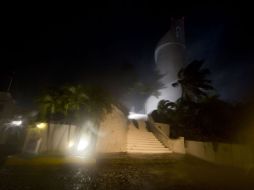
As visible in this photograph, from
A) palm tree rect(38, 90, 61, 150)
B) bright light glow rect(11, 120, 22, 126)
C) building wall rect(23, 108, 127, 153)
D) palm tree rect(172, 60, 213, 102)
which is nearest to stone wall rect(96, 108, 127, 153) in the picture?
building wall rect(23, 108, 127, 153)

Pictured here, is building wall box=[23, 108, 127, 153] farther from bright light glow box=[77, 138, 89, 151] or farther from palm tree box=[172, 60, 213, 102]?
palm tree box=[172, 60, 213, 102]

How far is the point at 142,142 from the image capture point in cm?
1366

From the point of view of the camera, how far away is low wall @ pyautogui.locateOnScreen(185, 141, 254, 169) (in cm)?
814

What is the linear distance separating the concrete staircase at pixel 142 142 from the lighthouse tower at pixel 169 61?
11.7m

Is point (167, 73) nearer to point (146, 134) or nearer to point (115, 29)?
point (115, 29)

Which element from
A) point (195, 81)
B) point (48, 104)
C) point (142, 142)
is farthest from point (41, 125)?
point (195, 81)

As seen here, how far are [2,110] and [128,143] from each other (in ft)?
56.0

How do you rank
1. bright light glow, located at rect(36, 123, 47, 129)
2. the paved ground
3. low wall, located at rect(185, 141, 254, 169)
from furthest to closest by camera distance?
bright light glow, located at rect(36, 123, 47, 129) < low wall, located at rect(185, 141, 254, 169) < the paved ground

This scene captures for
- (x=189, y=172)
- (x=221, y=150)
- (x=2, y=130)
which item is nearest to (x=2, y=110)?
(x=2, y=130)

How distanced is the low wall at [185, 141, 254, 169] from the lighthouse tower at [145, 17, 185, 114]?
14.8 metres

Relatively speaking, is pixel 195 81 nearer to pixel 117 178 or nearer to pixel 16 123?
pixel 117 178

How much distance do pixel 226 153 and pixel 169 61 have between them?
70.7 ft

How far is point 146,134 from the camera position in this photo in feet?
49.1

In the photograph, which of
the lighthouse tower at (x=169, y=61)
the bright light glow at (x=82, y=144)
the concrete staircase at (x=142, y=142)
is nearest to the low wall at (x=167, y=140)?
the concrete staircase at (x=142, y=142)
